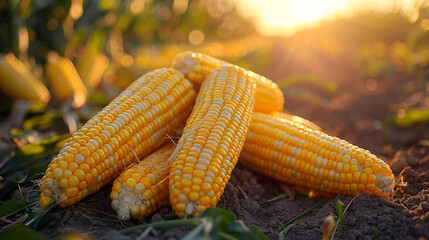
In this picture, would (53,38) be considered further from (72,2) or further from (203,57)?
(203,57)

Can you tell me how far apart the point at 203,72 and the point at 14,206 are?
1.80m

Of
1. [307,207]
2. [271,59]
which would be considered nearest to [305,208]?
[307,207]

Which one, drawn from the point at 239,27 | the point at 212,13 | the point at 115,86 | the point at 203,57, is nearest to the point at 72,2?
the point at 115,86

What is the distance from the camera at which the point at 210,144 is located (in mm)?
2227

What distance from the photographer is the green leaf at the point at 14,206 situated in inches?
94.3

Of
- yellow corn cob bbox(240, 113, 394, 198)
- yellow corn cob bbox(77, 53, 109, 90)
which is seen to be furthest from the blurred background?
yellow corn cob bbox(240, 113, 394, 198)

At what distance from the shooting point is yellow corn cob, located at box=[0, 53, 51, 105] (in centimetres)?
496

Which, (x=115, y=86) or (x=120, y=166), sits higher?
(x=120, y=166)

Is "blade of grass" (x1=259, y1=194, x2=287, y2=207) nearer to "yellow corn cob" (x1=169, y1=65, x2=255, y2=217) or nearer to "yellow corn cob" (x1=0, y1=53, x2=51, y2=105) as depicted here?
"yellow corn cob" (x1=169, y1=65, x2=255, y2=217)

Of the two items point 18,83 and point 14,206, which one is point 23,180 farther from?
point 18,83

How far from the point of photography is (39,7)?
5.92m

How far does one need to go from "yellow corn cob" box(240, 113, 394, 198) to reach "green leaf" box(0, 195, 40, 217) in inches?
67.8

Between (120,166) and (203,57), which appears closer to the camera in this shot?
(120,166)

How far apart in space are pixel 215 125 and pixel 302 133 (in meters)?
0.89
